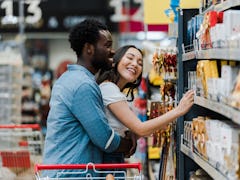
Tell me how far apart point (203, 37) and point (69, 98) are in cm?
91

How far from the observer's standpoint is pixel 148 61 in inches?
379

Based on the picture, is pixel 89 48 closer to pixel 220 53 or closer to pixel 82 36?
pixel 82 36

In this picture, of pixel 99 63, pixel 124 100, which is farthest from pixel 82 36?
pixel 124 100

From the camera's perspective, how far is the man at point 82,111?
15.2ft

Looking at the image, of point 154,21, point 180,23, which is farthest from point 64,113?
point 154,21

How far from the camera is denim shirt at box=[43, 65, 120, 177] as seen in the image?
462cm

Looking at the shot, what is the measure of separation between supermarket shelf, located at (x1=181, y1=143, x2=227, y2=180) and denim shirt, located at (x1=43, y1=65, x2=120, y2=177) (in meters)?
0.51

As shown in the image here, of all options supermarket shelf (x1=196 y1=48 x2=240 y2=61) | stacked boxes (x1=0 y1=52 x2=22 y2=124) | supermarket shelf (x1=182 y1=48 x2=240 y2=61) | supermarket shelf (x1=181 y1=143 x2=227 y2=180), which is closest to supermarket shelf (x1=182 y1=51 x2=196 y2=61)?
supermarket shelf (x1=182 y1=48 x2=240 y2=61)

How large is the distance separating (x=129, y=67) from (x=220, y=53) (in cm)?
167

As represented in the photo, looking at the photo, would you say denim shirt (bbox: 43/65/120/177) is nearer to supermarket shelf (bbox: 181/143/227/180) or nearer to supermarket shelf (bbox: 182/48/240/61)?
supermarket shelf (bbox: 181/143/227/180)

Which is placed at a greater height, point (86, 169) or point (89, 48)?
point (89, 48)

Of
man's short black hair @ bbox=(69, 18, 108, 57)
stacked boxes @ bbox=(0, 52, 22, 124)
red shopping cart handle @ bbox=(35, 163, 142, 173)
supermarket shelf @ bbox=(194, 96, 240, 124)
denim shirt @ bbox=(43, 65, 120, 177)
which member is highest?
man's short black hair @ bbox=(69, 18, 108, 57)

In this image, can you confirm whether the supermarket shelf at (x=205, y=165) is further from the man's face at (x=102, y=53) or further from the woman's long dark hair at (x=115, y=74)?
the man's face at (x=102, y=53)

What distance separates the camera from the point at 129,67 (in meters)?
5.49
